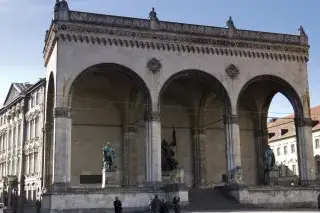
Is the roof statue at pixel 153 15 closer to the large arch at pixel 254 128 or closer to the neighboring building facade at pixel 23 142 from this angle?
the large arch at pixel 254 128

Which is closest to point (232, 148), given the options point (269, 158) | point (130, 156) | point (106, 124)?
point (269, 158)

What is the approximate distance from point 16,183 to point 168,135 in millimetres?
15518

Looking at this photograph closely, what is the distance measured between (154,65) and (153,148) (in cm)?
540

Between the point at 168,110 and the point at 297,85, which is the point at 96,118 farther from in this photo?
the point at 297,85

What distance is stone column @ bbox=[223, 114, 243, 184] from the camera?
32.2 meters

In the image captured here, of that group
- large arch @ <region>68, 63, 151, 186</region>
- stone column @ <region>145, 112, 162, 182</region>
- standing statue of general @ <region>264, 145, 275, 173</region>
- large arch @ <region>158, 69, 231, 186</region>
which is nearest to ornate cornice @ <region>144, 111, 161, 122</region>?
stone column @ <region>145, 112, 162, 182</region>

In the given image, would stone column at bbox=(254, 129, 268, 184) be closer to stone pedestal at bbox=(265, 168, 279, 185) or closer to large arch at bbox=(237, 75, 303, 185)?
large arch at bbox=(237, 75, 303, 185)

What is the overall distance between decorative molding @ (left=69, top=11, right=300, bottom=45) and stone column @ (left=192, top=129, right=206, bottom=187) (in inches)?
344

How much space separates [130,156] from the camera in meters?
36.5

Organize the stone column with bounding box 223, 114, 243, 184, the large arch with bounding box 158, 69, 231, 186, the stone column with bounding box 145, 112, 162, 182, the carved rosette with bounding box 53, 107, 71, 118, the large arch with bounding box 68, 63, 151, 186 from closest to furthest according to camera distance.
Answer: the carved rosette with bounding box 53, 107, 71, 118, the stone column with bounding box 145, 112, 162, 182, the stone column with bounding box 223, 114, 243, 184, the large arch with bounding box 68, 63, 151, 186, the large arch with bounding box 158, 69, 231, 186

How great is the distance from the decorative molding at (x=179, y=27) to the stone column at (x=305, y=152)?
20.1ft

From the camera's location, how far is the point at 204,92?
126 feet

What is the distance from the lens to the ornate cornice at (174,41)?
3055 centimetres

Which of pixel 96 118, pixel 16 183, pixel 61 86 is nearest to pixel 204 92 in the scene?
pixel 96 118
